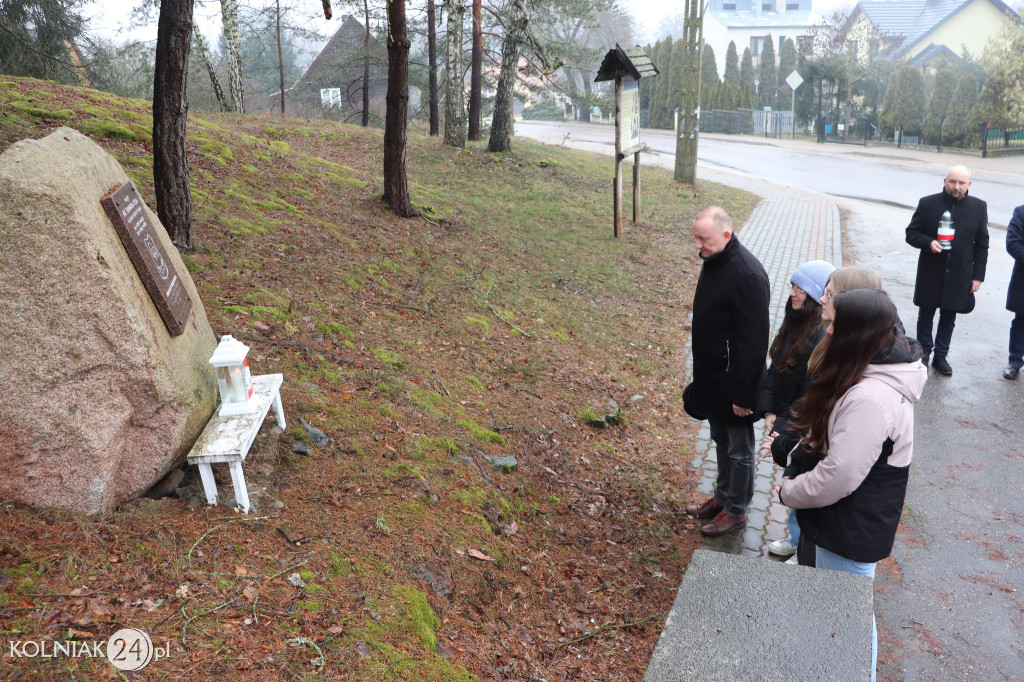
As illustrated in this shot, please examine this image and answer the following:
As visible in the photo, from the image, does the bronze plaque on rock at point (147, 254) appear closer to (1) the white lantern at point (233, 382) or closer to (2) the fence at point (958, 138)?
(1) the white lantern at point (233, 382)

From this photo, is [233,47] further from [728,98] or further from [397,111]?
[728,98]

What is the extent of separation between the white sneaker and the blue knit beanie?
1.60 m

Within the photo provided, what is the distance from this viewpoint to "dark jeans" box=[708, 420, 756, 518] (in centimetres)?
491

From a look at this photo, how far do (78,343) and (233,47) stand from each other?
58.5ft

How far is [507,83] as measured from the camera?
58.5 feet

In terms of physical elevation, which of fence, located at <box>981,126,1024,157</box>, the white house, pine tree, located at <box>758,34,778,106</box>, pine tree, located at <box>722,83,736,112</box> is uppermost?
the white house

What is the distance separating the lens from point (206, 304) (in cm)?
609

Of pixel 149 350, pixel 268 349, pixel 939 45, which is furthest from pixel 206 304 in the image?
pixel 939 45

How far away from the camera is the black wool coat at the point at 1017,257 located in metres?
7.63

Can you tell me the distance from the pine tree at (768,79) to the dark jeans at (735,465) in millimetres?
51714

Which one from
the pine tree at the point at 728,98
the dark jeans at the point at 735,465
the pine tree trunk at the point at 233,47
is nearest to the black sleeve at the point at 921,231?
the dark jeans at the point at 735,465

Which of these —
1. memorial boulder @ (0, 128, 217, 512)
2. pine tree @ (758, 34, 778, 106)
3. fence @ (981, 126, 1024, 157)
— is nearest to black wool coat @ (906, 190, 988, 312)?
memorial boulder @ (0, 128, 217, 512)

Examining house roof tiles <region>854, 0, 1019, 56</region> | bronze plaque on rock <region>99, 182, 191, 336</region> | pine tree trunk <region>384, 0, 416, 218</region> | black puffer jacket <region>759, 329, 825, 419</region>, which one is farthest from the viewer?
house roof tiles <region>854, 0, 1019, 56</region>

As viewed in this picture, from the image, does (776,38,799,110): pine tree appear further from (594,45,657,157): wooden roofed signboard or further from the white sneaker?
the white sneaker
